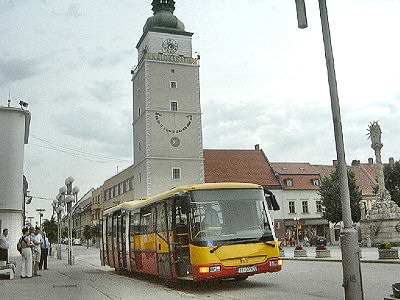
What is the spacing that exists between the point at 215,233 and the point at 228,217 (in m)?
0.59

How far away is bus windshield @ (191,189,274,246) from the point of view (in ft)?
43.3

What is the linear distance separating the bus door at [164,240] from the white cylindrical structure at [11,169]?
29.8 m

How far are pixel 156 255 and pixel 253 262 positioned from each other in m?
3.68

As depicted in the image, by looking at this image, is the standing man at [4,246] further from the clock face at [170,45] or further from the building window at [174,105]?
the clock face at [170,45]

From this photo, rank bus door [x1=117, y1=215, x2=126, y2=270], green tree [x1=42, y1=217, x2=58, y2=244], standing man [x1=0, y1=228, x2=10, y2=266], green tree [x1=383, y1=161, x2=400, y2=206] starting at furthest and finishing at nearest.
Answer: green tree [x1=42, y1=217, x2=58, y2=244], green tree [x1=383, y1=161, x2=400, y2=206], bus door [x1=117, y1=215, x2=126, y2=270], standing man [x1=0, y1=228, x2=10, y2=266]

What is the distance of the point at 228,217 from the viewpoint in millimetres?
13461

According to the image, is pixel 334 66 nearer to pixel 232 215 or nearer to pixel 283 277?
pixel 232 215

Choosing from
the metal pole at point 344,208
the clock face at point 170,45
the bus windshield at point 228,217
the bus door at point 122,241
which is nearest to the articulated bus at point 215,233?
the bus windshield at point 228,217

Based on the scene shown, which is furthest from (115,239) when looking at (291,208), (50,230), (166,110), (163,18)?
(291,208)

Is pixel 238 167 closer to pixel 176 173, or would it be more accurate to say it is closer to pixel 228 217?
pixel 176 173

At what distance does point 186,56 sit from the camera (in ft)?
207

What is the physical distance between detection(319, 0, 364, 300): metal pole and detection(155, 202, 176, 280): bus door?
6.57m

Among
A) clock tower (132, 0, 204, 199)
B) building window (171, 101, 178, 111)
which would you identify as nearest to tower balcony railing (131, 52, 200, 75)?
clock tower (132, 0, 204, 199)

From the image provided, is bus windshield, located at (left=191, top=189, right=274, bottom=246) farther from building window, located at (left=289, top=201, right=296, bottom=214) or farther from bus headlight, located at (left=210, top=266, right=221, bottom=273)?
building window, located at (left=289, top=201, right=296, bottom=214)
